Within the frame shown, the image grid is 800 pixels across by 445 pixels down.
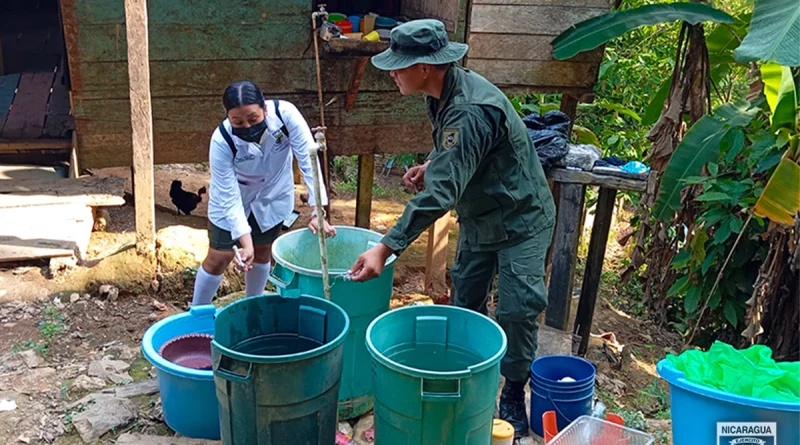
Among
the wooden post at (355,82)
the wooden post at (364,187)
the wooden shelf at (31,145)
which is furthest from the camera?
the wooden shelf at (31,145)

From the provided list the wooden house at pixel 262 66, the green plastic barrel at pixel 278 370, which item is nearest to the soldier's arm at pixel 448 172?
the green plastic barrel at pixel 278 370

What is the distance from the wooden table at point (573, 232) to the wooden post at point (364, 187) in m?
2.18

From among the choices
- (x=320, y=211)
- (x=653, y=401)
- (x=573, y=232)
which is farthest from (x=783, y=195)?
(x=320, y=211)

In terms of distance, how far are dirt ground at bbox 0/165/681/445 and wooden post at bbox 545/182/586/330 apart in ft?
2.24

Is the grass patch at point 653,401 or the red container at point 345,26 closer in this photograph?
the grass patch at point 653,401

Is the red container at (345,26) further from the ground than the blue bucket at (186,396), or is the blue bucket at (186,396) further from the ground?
the red container at (345,26)

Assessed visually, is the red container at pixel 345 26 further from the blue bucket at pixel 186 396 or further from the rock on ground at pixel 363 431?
the rock on ground at pixel 363 431

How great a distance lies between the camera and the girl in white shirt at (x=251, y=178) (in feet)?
11.8

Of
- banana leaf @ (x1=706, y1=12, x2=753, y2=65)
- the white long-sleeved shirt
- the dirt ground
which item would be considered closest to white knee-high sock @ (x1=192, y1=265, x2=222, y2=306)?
the white long-sleeved shirt

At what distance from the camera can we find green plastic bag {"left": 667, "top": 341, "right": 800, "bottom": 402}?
258cm

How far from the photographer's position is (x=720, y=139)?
457cm

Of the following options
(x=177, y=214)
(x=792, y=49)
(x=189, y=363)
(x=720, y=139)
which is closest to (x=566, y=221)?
(x=720, y=139)

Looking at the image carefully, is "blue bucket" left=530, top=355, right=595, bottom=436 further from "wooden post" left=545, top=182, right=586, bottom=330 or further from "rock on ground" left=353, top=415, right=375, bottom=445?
"wooden post" left=545, top=182, right=586, bottom=330

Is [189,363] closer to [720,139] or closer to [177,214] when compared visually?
[720,139]
